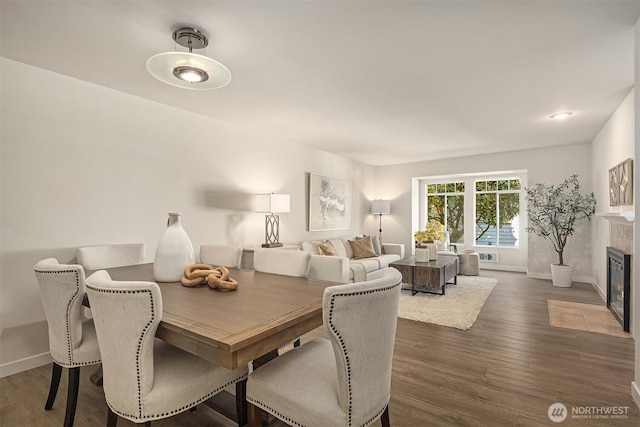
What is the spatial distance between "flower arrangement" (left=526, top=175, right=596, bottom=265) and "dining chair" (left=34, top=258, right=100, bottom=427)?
6.30m

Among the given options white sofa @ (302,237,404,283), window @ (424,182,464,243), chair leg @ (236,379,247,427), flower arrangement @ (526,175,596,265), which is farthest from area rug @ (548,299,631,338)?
chair leg @ (236,379,247,427)

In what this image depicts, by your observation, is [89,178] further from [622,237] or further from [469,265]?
[469,265]

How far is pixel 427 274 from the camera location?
15.0ft

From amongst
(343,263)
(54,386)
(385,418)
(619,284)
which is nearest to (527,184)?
(619,284)

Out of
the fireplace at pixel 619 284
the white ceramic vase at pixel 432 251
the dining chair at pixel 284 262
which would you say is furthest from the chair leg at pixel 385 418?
the white ceramic vase at pixel 432 251

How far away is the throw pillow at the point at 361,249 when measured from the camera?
5.63 m

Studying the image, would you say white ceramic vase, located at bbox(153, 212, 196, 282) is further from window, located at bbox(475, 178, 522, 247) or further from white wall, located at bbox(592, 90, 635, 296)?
window, located at bbox(475, 178, 522, 247)

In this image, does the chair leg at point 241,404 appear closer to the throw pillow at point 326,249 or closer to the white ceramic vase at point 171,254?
the white ceramic vase at point 171,254

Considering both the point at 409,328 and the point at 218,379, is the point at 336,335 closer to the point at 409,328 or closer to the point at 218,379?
the point at 218,379

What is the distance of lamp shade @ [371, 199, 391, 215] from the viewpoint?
7.14 m

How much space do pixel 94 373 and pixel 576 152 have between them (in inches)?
286

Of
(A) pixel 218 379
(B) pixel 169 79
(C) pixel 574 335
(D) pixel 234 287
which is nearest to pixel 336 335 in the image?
(A) pixel 218 379

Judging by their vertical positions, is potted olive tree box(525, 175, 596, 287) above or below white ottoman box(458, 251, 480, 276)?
above

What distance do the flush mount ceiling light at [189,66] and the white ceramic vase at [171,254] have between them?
2.85 ft
